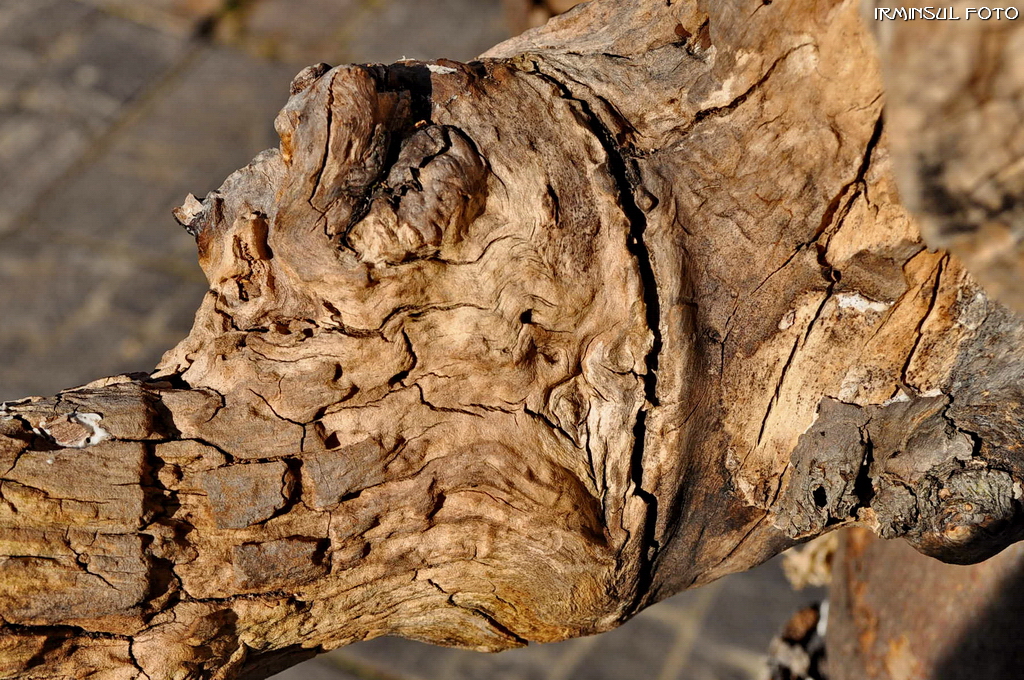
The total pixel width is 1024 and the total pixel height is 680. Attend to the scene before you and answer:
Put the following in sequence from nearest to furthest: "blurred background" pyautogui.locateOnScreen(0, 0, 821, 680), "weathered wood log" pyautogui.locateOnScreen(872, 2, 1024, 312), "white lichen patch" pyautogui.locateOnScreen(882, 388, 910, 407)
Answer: "weathered wood log" pyautogui.locateOnScreen(872, 2, 1024, 312) → "white lichen patch" pyautogui.locateOnScreen(882, 388, 910, 407) → "blurred background" pyautogui.locateOnScreen(0, 0, 821, 680)

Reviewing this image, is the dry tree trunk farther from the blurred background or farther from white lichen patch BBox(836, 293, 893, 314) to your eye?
the blurred background

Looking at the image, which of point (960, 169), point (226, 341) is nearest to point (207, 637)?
point (226, 341)

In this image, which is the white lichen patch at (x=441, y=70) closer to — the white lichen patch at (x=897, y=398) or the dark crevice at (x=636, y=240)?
the dark crevice at (x=636, y=240)

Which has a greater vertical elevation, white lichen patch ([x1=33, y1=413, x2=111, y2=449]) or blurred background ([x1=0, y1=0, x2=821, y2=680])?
blurred background ([x1=0, y1=0, x2=821, y2=680])

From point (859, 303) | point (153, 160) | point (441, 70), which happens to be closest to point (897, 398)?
point (859, 303)

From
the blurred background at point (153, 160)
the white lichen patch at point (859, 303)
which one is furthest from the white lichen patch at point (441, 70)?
the blurred background at point (153, 160)

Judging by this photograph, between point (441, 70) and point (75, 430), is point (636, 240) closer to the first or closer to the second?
point (441, 70)

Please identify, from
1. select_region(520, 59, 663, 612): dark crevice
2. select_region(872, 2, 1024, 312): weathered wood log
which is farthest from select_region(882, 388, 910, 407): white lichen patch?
select_region(872, 2, 1024, 312): weathered wood log
